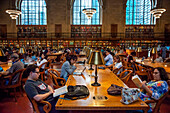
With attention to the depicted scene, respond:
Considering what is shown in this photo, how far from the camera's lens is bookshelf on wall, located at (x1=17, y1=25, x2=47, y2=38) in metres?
18.7

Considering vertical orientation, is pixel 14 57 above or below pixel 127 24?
below

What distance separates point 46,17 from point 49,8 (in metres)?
1.14

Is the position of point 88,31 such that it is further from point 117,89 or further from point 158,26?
point 117,89

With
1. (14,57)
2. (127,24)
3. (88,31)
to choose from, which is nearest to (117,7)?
(127,24)

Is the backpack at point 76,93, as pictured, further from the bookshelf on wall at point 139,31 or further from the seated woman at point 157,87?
the bookshelf on wall at point 139,31

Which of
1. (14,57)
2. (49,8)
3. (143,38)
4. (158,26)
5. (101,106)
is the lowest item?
(101,106)

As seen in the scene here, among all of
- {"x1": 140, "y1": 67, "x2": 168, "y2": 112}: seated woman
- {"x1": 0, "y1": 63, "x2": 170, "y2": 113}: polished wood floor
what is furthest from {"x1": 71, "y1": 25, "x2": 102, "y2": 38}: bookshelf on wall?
{"x1": 140, "y1": 67, "x2": 168, "y2": 112}: seated woman

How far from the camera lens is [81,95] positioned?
2.18 m

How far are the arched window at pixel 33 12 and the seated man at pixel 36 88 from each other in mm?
17948

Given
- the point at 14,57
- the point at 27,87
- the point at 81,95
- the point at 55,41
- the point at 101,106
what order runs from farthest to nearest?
the point at 55,41 → the point at 14,57 → the point at 27,87 → the point at 81,95 → the point at 101,106

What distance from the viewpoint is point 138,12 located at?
65.4 ft

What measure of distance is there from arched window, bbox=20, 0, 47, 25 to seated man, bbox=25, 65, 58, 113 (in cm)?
1795

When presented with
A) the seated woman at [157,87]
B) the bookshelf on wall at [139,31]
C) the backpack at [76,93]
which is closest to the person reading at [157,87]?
the seated woman at [157,87]

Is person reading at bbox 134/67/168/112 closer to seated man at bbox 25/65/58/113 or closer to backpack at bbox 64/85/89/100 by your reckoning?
backpack at bbox 64/85/89/100
